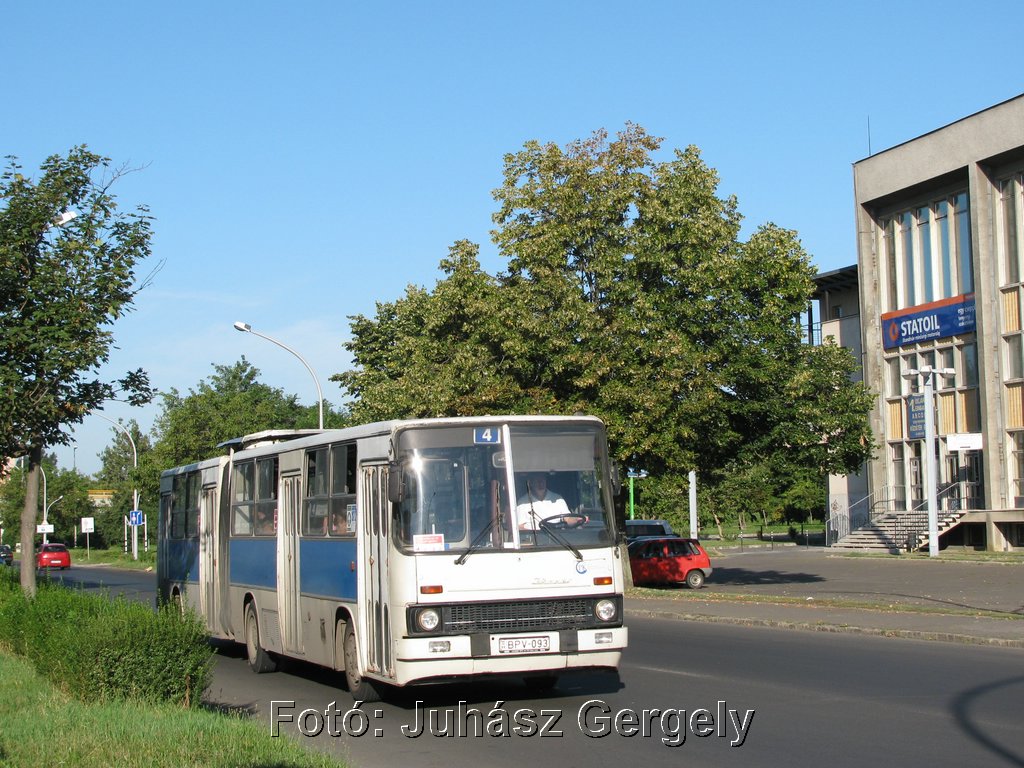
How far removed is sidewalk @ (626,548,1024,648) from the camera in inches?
782

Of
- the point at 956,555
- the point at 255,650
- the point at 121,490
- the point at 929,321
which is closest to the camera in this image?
the point at 255,650

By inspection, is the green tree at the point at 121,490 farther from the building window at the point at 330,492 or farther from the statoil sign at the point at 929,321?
the building window at the point at 330,492

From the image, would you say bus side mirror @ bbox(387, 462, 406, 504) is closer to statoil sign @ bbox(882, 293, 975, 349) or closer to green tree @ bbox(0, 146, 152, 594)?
green tree @ bbox(0, 146, 152, 594)

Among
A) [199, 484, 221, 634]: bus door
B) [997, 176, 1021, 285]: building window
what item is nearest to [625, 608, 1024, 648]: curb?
[199, 484, 221, 634]: bus door

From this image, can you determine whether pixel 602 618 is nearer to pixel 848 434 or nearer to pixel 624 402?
pixel 624 402

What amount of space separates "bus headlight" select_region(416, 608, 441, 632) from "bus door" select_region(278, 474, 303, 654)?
12.3 feet

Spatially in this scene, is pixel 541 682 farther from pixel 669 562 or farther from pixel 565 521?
pixel 669 562

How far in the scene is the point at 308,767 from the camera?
7590 millimetres

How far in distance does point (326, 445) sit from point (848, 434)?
21162 mm

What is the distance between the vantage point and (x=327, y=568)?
44.1ft

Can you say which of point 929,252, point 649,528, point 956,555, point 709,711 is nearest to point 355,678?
point 709,711

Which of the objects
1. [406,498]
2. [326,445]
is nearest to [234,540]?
[326,445]

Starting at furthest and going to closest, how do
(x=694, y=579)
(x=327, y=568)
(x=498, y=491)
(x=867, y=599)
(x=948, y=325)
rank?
(x=948, y=325), (x=694, y=579), (x=867, y=599), (x=327, y=568), (x=498, y=491)

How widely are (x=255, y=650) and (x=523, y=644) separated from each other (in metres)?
6.21
